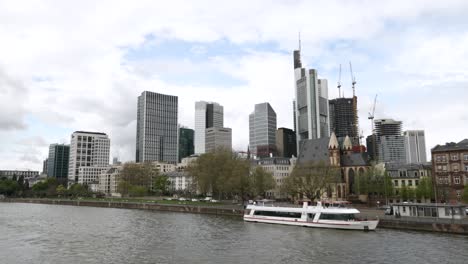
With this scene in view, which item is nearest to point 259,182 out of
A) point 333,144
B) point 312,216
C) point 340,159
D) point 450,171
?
point 333,144

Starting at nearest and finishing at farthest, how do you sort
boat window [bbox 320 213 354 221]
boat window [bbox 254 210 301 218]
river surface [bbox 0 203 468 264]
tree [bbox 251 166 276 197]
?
river surface [bbox 0 203 468 264] < boat window [bbox 320 213 354 221] < boat window [bbox 254 210 301 218] < tree [bbox 251 166 276 197]

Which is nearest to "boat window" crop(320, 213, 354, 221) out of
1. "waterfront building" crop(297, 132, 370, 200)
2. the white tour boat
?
the white tour boat

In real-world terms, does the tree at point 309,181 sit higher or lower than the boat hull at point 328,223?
higher

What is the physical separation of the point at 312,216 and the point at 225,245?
28.5 metres

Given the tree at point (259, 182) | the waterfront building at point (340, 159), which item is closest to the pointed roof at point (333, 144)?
the waterfront building at point (340, 159)

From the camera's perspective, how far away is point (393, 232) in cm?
6581

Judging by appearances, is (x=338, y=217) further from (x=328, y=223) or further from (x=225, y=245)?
(x=225, y=245)

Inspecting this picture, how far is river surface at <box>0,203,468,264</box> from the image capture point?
45781mm

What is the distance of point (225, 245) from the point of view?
55031 mm

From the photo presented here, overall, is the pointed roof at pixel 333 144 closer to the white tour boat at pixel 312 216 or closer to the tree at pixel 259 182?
the tree at pixel 259 182

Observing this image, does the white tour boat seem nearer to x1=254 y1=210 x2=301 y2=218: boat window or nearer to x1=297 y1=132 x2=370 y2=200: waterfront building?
x1=254 y1=210 x2=301 y2=218: boat window

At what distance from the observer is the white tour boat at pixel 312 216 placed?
7144cm

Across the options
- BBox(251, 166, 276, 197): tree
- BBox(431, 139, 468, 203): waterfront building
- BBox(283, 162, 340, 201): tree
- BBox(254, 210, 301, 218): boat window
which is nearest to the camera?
BBox(254, 210, 301, 218): boat window

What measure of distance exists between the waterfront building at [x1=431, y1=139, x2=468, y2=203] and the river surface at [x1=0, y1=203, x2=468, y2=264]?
183ft
